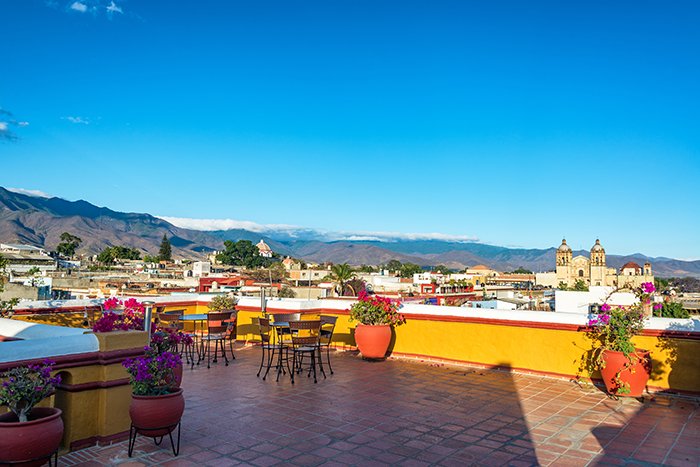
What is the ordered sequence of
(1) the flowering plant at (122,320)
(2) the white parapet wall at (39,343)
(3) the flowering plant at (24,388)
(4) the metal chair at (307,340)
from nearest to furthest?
1. (3) the flowering plant at (24,388)
2. (2) the white parapet wall at (39,343)
3. (1) the flowering plant at (122,320)
4. (4) the metal chair at (307,340)

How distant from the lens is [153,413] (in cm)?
450

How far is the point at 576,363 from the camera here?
7.87 meters

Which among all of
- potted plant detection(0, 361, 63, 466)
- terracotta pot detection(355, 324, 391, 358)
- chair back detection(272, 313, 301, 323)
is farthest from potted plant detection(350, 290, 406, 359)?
potted plant detection(0, 361, 63, 466)

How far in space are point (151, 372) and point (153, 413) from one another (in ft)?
1.14

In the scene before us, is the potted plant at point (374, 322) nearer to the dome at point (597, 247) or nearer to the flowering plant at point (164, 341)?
the flowering plant at point (164, 341)

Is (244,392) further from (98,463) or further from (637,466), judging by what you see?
(637,466)

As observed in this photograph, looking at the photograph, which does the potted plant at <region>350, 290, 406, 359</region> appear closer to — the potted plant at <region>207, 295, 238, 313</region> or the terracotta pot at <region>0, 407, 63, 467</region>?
the potted plant at <region>207, 295, 238, 313</region>

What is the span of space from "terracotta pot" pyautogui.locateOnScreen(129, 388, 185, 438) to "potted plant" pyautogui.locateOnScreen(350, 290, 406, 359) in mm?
4931

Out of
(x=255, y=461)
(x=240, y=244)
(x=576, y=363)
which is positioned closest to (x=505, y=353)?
(x=576, y=363)

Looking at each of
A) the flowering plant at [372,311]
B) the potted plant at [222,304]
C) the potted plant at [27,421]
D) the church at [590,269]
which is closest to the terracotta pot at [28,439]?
the potted plant at [27,421]

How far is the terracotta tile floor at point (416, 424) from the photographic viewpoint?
4715mm

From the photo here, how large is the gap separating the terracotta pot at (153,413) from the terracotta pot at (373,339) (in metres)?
4.91

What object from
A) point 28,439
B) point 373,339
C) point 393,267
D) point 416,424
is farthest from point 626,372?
point 393,267

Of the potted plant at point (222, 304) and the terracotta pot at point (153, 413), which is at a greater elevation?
the potted plant at point (222, 304)
